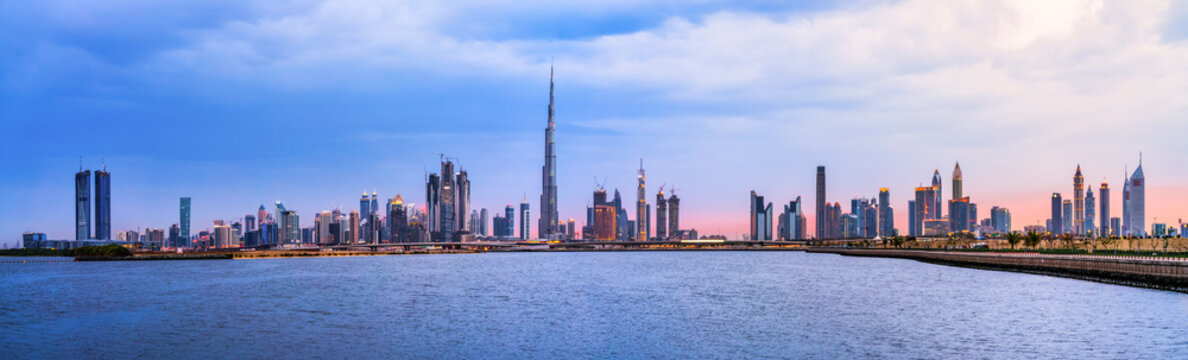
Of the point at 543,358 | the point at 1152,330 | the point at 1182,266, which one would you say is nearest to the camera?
the point at 543,358

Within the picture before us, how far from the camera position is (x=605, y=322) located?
57500 millimetres

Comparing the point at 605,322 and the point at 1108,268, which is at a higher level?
the point at 1108,268

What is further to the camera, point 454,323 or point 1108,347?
point 454,323

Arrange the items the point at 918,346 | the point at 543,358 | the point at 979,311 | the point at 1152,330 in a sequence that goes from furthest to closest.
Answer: the point at 979,311 → the point at 1152,330 → the point at 918,346 → the point at 543,358

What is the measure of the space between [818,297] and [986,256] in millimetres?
77089

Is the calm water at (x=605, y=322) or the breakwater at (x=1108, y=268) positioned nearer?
the calm water at (x=605, y=322)

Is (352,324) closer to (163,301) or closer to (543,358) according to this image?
(543,358)

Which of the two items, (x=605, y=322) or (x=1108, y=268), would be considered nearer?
(x=605, y=322)

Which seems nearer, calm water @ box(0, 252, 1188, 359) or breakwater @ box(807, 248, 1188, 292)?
calm water @ box(0, 252, 1188, 359)

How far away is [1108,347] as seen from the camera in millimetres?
44062

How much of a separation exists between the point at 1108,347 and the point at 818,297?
34.3 metres

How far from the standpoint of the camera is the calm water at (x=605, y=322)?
44656mm

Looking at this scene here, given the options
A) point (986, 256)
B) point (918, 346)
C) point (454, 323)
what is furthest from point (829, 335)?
point (986, 256)

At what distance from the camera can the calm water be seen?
44.7 m
